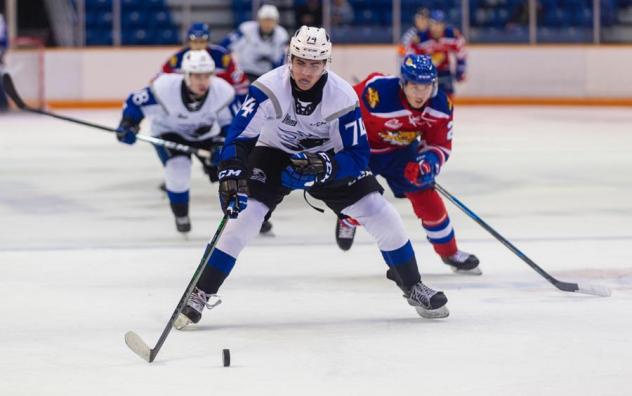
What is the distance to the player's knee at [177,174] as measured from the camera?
5.83 metres

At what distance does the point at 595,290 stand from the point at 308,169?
3.97ft

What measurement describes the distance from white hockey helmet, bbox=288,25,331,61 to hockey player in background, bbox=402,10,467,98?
7.23 meters

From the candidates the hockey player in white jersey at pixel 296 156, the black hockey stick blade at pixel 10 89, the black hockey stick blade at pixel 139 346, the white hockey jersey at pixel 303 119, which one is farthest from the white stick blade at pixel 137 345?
the black hockey stick blade at pixel 10 89

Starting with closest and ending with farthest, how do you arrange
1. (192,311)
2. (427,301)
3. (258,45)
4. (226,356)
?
(226,356), (192,311), (427,301), (258,45)

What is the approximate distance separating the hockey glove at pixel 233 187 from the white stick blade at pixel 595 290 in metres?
1.31

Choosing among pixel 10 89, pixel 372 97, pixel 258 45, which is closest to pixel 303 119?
pixel 372 97

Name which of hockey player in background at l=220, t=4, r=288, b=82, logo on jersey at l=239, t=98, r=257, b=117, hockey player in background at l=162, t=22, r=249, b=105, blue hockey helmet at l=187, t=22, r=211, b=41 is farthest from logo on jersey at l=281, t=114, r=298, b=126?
hockey player in background at l=220, t=4, r=288, b=82

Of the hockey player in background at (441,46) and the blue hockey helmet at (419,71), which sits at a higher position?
the hockey player in background at (441,46)

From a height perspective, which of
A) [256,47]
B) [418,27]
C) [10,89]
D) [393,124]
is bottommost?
[393,124]

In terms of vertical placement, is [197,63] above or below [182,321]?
above

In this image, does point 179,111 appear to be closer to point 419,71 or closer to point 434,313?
point 419,71

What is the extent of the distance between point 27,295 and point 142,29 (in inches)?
371

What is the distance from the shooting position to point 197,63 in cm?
570

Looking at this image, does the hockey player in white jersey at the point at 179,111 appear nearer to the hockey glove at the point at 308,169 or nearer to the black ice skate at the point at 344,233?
the black ice skate at the point at 344,233
